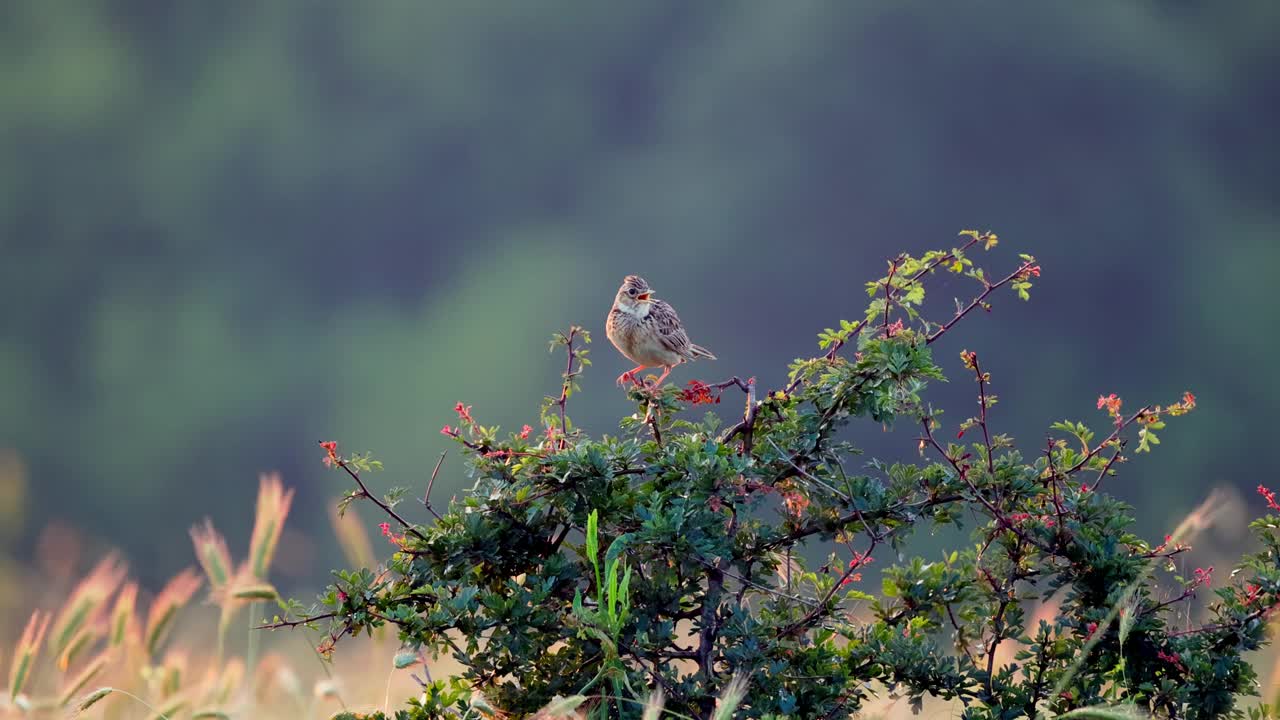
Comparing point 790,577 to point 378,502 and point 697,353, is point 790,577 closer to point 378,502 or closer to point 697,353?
point 378,502

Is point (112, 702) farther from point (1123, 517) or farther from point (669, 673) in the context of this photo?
point (1123, 517)

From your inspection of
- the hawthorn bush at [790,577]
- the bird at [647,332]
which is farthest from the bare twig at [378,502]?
the bird at [647,332]

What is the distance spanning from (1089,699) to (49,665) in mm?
2657

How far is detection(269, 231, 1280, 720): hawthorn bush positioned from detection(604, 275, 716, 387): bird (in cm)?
180

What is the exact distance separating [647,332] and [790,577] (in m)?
1.92

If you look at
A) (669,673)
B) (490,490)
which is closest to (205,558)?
(490,490)

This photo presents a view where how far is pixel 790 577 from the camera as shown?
3.07m

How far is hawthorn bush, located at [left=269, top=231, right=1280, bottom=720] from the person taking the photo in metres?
2.81

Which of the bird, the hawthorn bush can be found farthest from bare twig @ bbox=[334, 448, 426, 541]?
the bird

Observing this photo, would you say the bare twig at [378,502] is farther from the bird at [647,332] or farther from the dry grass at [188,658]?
the bird at [647,332]

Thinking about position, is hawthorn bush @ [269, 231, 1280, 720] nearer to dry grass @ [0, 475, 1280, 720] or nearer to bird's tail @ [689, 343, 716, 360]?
dry grass @ [0, 475, 1280, 720]

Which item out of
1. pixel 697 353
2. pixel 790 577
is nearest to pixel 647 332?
pixel 697 353

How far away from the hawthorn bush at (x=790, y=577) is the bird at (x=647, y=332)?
1.80m

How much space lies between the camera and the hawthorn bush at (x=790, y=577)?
281 cm
